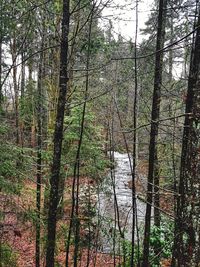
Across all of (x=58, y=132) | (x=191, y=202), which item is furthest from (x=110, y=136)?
(x=191, y=202)

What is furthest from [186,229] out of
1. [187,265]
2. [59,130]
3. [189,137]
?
[59,130]

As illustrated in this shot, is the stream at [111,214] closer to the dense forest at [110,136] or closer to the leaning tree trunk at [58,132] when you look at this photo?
the dense forest at [110,136]

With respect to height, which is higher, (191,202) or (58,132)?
(58,132)

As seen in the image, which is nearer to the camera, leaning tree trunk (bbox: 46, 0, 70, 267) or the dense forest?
the dense forest

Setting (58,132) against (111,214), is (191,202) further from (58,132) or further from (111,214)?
(111,214)

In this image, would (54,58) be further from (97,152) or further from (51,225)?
(51,225)

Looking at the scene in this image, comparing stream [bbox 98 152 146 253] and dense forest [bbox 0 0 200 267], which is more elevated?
dense forest [bbox 0 0 200 267]

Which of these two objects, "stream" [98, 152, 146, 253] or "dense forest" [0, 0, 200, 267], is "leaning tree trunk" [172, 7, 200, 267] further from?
"stream" [98, 152, 146, 253]

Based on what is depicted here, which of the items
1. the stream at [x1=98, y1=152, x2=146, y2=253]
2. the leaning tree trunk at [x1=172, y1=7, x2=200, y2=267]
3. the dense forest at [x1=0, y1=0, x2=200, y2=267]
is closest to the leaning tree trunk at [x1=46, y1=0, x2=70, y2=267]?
the dense forest at [x1=0, y1=0, x2=200, y2=267]

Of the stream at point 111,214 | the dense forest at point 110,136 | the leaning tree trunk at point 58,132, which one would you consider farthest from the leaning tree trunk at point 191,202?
the stream at point 111,214

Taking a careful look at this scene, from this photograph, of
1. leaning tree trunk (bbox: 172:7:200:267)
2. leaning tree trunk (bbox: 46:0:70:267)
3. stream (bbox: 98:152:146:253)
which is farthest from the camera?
stream (bbox: 98:152:146:253)

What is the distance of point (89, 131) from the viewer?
399 inches

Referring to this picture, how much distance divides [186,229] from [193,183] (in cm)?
37

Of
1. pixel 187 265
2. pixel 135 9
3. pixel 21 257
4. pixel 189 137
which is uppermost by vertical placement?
pixel 135 9
